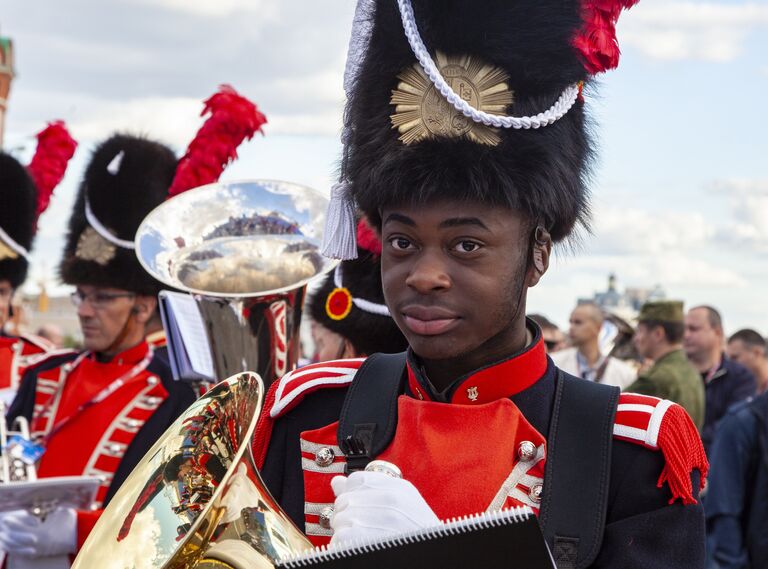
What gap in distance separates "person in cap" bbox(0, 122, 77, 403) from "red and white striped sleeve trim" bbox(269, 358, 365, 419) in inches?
184

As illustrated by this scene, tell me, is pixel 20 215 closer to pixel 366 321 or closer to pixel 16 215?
pixel 16 215

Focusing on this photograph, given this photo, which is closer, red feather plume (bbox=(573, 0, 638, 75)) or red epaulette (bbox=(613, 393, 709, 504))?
red epaulette (bbox=(613, 393, 709, 504))

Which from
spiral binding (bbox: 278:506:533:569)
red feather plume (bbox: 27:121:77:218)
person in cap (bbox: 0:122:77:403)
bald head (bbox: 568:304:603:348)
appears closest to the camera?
spiral binding (bbox: 278:506:533:569)

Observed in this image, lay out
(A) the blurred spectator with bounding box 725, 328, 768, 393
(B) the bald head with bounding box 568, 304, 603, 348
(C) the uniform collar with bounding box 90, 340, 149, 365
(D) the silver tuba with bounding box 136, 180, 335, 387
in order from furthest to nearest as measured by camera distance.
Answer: (A) the blurred spectator with bounding box 725, 328, 768, 393, (B) the bald head with bounding box 568, 304, 603, 348, (C) the uniform collar with bounding box 90, 340, 149, 365, (D) the silver tuba with bounding box 136, 180, 335, 387

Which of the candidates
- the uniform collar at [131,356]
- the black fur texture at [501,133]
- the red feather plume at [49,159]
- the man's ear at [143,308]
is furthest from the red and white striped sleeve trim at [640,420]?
the red feather plume at [49,159]

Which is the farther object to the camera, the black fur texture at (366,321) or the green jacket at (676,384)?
the green jacket at (676,384)

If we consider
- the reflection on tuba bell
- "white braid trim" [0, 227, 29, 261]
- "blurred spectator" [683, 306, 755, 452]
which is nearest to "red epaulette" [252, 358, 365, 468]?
the reflection on tuba bell

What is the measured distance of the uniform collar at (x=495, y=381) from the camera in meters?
2.51

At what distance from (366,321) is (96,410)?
1458 mm

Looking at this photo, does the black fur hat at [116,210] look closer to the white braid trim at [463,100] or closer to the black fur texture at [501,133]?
the black fur texture at [501,133]

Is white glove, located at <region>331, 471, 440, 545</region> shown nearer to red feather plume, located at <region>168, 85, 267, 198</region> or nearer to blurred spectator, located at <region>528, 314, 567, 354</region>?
red feather plume, located at <region>168, 85, 267, 198</region>

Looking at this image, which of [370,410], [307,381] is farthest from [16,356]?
[370,410]

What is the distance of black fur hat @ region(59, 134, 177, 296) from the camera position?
5762 millimetres

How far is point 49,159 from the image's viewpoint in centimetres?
710
